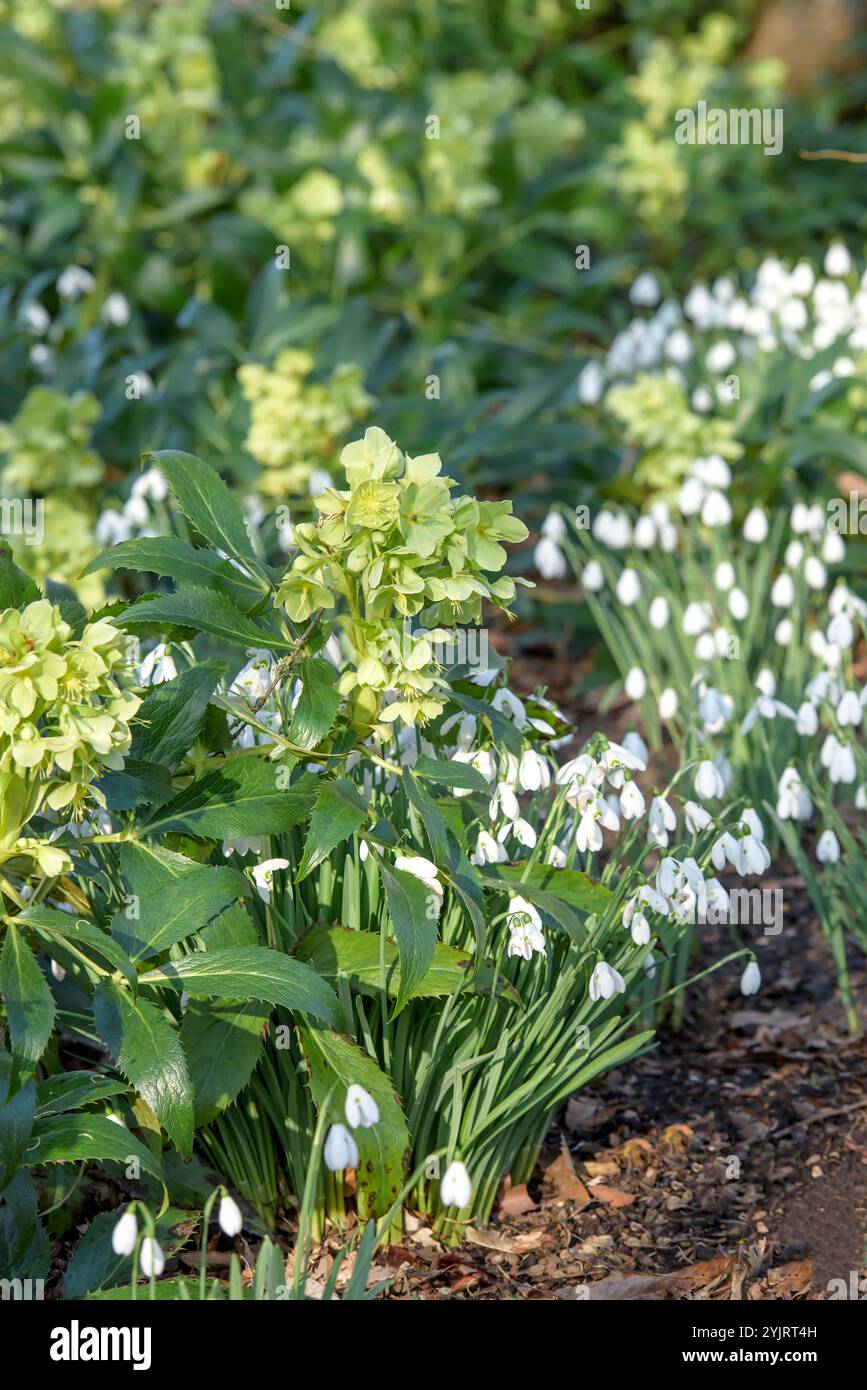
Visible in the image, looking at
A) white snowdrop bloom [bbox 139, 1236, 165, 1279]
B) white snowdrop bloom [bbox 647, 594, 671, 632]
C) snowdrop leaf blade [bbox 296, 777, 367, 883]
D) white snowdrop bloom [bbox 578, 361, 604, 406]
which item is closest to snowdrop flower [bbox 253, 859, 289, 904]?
snowdrop leaf blade [bbox 296, 777, 367, 883]

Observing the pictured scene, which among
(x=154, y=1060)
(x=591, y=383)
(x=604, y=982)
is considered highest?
(x=591, y=383)

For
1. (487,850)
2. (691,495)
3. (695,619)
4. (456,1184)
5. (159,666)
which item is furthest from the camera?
(691,495)

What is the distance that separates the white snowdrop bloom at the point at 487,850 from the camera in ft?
6.83

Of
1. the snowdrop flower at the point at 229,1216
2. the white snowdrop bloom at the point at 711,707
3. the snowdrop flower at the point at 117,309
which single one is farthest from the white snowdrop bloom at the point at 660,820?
the snowdrop flower at the point at 117,309

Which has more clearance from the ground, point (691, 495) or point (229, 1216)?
point (691, 495)

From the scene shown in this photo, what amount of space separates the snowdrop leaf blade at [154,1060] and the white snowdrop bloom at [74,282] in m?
3.97

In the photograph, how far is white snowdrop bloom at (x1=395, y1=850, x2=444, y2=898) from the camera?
193cm

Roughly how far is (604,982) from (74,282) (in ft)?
13.3

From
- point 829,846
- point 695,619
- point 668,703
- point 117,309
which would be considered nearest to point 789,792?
point 829,846

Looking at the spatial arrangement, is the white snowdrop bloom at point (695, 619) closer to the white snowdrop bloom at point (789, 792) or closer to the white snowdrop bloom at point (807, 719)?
the white snowdrop bloom at point (807, 719)

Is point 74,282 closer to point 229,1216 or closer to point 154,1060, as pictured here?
point 154,1060

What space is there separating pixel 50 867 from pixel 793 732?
5.95 ft

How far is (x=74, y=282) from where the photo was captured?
→ 524cm

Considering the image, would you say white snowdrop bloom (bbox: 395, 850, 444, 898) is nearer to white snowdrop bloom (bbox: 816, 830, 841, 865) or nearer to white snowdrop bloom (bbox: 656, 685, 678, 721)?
white snowdrop bloom (bbox: 816, 830, 841, 865)
